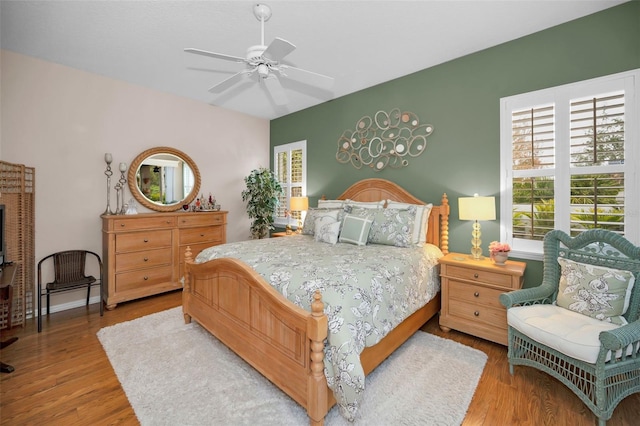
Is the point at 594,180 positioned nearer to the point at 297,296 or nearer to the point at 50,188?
the point at 297,296

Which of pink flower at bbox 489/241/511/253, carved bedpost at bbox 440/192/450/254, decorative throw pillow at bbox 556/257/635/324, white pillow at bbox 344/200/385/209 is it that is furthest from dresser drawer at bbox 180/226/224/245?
decorative throw pillow at bbox 556/257/635/324

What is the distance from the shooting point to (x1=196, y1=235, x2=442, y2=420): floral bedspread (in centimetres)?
157

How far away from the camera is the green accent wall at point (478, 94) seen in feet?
7.89

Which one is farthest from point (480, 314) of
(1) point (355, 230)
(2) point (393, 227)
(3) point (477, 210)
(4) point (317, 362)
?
(4) point (317, 362)

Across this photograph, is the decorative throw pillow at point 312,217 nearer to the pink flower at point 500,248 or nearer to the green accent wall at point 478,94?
the green accent wall at point 478,94

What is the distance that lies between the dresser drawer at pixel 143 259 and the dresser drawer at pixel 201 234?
10.5 inches

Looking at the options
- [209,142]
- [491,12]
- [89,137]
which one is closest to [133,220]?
[89,137]

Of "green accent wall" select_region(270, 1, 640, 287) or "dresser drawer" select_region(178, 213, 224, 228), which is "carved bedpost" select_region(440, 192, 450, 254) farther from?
"dresser drawer" select_region(178, 213, 224, 228)

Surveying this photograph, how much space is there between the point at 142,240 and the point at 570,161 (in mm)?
4774

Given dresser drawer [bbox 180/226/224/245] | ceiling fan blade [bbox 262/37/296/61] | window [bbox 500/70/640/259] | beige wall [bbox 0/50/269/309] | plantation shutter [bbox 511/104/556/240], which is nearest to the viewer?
ceiling fan blade [bbox 262/37/296/61]

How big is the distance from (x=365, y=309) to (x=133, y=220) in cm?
323

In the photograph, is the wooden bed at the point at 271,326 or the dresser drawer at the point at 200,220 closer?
the wooden bed at the point at 271,326

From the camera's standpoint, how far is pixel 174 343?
8.56ft

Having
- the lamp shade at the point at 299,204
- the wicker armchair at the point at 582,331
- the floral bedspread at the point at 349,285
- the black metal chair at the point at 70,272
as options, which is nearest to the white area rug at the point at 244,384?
the floral bedspread at the point at 349,285
